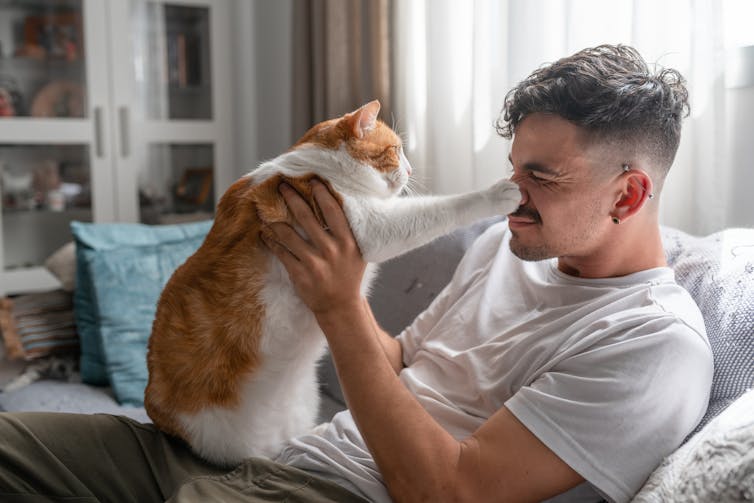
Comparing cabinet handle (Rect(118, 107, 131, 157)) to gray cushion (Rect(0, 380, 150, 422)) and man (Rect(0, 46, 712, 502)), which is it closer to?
gray cushion (Rect(0, 380, 150, 422))

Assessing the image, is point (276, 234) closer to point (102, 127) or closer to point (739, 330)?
point (739, 330)

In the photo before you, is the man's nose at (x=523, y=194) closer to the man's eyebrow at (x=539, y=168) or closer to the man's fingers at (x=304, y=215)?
the man's eyebrow at (x=539, y=168)

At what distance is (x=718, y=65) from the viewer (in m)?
1.37

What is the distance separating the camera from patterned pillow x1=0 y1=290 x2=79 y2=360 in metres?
2.11

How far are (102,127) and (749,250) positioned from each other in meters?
2.76

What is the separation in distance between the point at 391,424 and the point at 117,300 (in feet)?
4.41

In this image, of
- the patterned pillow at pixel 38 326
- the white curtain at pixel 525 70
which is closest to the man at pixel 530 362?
the white curtain at pixel 525 70

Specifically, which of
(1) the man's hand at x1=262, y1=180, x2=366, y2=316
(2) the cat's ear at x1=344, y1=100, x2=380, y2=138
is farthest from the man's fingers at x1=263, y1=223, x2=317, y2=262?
(2) the cat's ear at x1=344, y1=100, x2=380, y2=138

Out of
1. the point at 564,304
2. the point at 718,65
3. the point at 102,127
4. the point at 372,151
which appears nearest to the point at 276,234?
the point at 372,151

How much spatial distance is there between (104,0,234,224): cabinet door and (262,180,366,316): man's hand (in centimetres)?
225

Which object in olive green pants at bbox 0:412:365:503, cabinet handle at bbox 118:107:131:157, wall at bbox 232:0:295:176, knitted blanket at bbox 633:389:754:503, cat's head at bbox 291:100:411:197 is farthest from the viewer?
wall at bbox 232:0:295:176

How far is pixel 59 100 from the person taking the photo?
2988 millimetres

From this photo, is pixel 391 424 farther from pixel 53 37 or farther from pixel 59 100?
pixel 53 37

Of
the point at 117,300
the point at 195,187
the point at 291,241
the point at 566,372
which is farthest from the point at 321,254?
the point at 195,187
